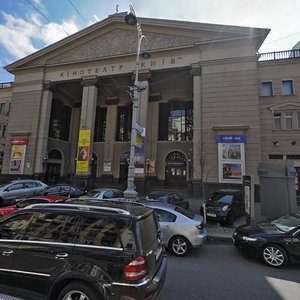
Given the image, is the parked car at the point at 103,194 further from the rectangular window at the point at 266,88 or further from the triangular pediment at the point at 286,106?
the rectangular window at the point at 266,88

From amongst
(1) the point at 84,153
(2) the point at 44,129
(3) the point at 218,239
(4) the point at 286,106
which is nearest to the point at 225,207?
(3) the point at 218,239

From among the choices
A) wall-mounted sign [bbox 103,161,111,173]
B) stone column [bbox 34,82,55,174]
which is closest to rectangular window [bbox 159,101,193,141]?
wall-mounted sign [bbox 103,161,111,173]

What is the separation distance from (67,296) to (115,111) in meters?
28.8

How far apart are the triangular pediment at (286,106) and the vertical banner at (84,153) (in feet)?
61.6

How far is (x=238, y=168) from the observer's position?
19.5m

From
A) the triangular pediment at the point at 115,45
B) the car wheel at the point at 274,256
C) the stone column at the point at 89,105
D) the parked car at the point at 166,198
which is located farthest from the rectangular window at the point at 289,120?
the stone column at the point at 89,105

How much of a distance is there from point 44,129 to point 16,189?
47.1 ft

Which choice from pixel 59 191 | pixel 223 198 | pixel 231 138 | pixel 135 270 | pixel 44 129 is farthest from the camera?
pixel 44 129

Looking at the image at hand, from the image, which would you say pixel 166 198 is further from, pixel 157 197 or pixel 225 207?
pixel 225 207

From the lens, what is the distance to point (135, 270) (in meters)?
3.06

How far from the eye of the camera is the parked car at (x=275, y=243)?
604 centimetres

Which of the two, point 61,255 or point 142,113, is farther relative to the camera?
point 142,113

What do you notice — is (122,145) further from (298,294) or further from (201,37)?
(298,294)

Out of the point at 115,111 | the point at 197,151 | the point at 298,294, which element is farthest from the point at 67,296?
the point at 115,111
